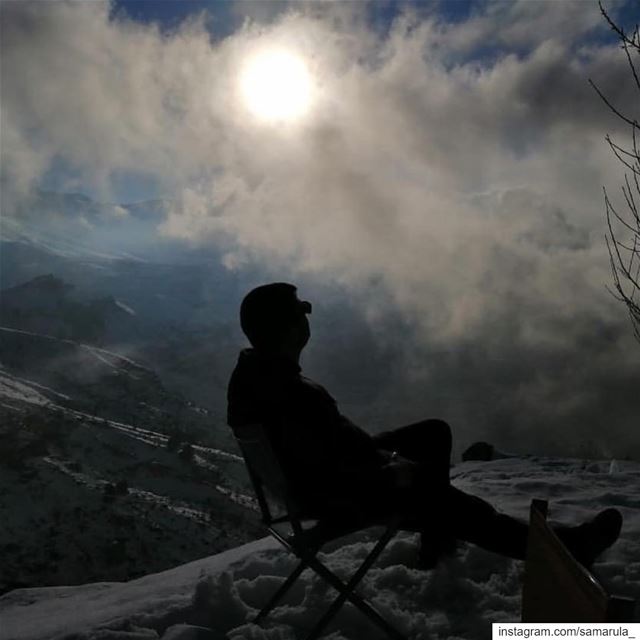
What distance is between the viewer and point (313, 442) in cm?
344

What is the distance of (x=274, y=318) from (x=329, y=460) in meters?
0.83

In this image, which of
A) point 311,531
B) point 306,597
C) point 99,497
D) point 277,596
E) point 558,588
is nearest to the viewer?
point 558,588

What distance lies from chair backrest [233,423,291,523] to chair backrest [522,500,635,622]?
1260mm

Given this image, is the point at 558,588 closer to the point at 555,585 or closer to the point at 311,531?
the point at 555,585

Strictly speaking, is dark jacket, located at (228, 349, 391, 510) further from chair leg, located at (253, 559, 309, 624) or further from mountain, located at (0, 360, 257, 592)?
mountain, located at (0, 360, 257, 592)

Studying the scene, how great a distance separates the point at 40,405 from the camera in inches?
6767

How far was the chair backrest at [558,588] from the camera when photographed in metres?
1.84

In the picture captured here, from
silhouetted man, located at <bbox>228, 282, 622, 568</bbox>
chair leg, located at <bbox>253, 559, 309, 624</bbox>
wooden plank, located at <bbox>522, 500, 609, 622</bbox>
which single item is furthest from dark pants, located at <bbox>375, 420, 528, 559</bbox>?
chair leg, located at <bbox>253, 559, 309, 624</bbox>

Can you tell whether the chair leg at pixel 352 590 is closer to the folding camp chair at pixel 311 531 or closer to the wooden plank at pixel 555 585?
the folding camp chair at pixel 311 531

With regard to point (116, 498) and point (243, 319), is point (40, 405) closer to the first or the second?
point (116, 498)

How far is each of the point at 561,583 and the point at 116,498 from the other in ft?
465

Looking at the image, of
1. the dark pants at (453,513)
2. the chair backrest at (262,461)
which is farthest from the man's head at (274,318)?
the dark pants at (453,513)

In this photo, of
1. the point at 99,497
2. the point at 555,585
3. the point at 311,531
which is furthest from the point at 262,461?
the point at 99,497

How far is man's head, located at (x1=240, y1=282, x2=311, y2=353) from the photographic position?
3703mm
